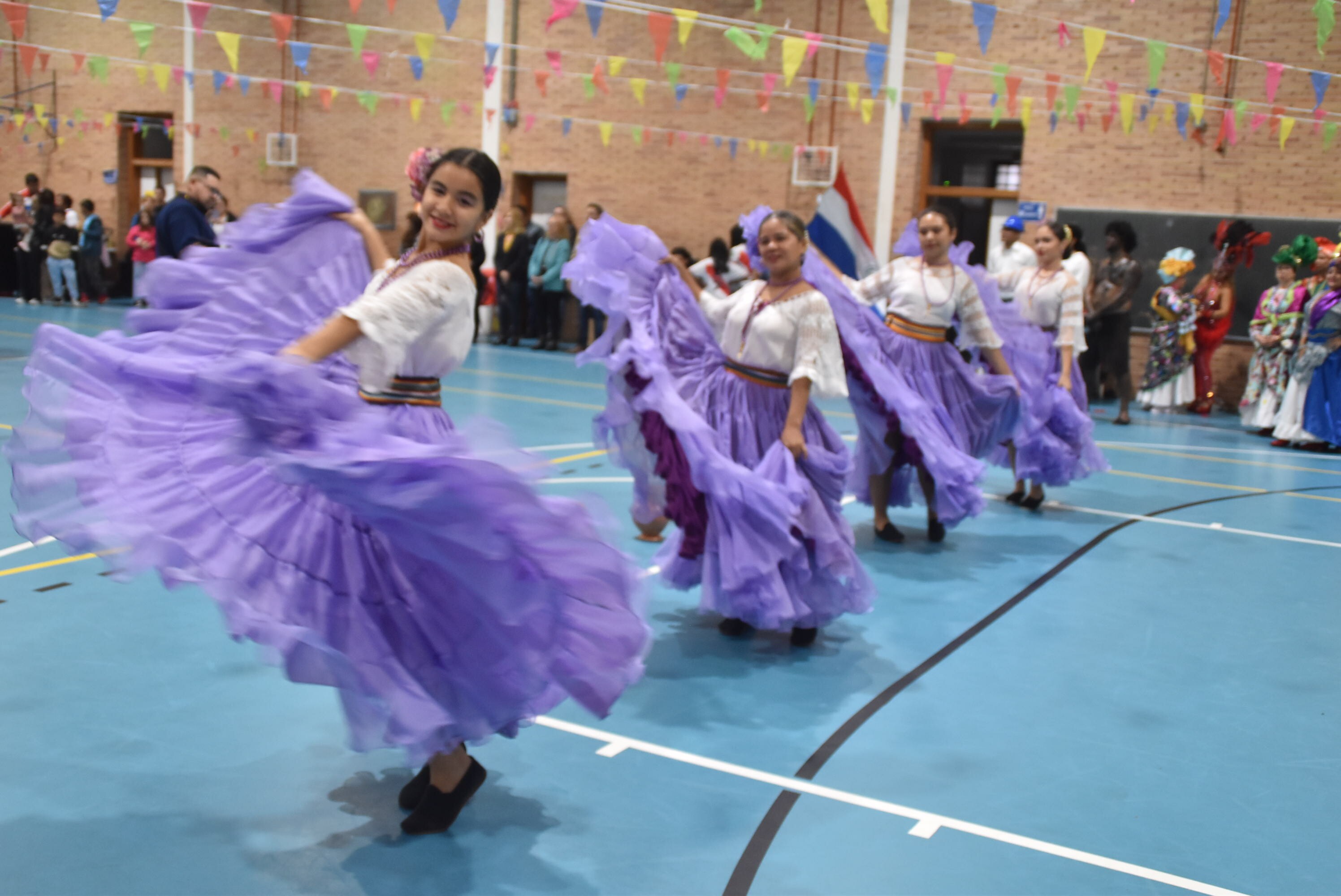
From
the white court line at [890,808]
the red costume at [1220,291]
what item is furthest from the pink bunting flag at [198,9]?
the red costume at [1220,291]

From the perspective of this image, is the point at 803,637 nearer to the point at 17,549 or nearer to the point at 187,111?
the point at 17,549

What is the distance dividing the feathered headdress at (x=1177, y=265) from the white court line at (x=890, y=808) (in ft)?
35.2

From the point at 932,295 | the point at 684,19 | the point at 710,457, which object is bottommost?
the point at 710,457

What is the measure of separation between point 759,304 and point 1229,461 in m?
6.80

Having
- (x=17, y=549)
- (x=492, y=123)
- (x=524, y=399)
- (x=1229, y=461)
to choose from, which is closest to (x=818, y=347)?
(x=17, y=549)

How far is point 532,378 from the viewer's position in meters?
12.3

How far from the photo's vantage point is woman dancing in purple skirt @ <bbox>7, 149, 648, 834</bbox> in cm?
242

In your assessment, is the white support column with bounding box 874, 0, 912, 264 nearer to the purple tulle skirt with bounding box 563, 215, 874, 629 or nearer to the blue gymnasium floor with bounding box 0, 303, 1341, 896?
the blue gymnasium floor with bounding box 0, 303, 1341, 896

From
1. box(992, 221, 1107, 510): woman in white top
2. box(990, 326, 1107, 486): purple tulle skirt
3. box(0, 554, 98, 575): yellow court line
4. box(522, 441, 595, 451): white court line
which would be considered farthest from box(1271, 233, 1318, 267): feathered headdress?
box(0, 554, 98, 575): yellow court line

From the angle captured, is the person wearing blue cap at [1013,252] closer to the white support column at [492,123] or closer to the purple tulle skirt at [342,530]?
the purple tulle skirt at [342,530]

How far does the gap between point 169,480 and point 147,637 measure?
5.22ft

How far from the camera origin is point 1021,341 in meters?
7.06

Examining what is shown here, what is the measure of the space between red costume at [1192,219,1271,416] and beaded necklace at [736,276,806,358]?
9.50 m

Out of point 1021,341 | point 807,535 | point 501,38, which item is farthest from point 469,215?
point 501,38
